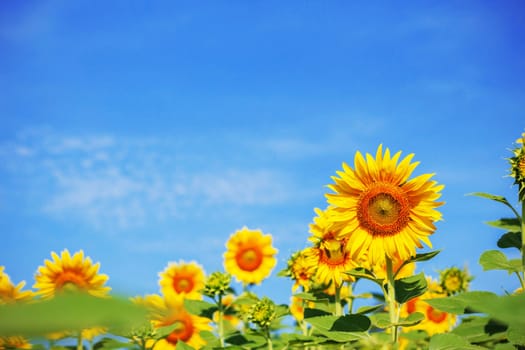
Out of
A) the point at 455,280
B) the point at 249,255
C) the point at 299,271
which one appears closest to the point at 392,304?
the point at 299,271

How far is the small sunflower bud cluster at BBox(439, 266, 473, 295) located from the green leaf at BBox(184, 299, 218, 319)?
2958 mm

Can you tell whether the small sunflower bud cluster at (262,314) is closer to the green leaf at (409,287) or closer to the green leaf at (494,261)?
the green leaf at (409,287)

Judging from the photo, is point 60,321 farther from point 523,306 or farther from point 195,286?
point 195,286

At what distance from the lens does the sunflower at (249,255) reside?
7.85 metres

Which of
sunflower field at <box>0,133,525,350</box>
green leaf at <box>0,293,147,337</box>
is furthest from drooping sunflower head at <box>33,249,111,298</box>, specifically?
green leaf at <box>0,293,147,337</box>

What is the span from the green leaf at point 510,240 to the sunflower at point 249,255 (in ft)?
13.1

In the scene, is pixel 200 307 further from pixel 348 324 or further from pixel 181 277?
pixel 181 277

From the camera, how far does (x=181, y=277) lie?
8.03 meters

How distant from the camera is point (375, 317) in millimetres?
4406

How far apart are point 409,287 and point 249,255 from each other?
459cm

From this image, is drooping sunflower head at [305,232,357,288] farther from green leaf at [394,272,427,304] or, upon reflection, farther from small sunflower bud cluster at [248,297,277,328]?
green leaf at [394,272,427,304]

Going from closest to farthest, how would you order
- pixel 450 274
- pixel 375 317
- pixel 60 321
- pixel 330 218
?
pixel 60 321 < pixel 330 218 < pixel 375 317 < pixel 450 274

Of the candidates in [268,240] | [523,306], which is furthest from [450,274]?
[523,306]

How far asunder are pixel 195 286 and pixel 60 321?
7.66 meters
